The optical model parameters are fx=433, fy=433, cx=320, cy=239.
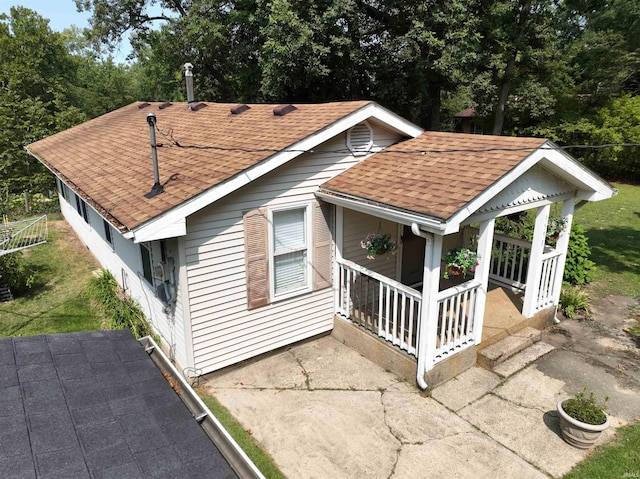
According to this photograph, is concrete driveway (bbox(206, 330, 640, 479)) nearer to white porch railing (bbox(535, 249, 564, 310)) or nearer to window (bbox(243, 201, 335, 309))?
white porch railing (bbox(535, 249, 564, 310))

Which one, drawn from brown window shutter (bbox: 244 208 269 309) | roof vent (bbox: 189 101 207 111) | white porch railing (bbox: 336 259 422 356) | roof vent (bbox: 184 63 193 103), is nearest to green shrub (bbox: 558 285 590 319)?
white porch railing (bbox: 336 259 422 356)

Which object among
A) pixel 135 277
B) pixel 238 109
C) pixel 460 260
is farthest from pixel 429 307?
pixel 238 109

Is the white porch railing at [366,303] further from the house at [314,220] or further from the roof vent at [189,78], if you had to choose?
the roof vent at [189,78]

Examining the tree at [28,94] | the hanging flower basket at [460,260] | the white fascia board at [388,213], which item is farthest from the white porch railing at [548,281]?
the tree at [28,94]

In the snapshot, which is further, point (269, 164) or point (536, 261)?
point (536, 261)

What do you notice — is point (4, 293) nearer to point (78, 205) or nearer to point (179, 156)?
point (78, 205)

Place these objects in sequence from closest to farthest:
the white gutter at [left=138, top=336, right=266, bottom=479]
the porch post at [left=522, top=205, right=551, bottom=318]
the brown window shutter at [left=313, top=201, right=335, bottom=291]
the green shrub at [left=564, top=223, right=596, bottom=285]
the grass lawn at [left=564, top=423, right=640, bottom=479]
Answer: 1. the white gutter at [left=138, top=336, right=266, bottom=479]
2. the grass lawn at [left=564, top=423, right=640, bottom=479]
3. the brown window shutter at [left=313, top=201, right=335, bottom=291]
4. the porch post at [left=522, top=205, right=551, bottom=318]
5. the green shrub at [left=564, top=223, right=596, bottom=285]

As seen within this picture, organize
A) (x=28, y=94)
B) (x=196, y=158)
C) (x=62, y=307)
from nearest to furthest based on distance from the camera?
1. (x=196, y=158)
2. (x=62, y=307)
3. (x=28, y=94)

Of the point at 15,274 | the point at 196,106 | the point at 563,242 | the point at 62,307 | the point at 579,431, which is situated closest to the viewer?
the point at 579,431
